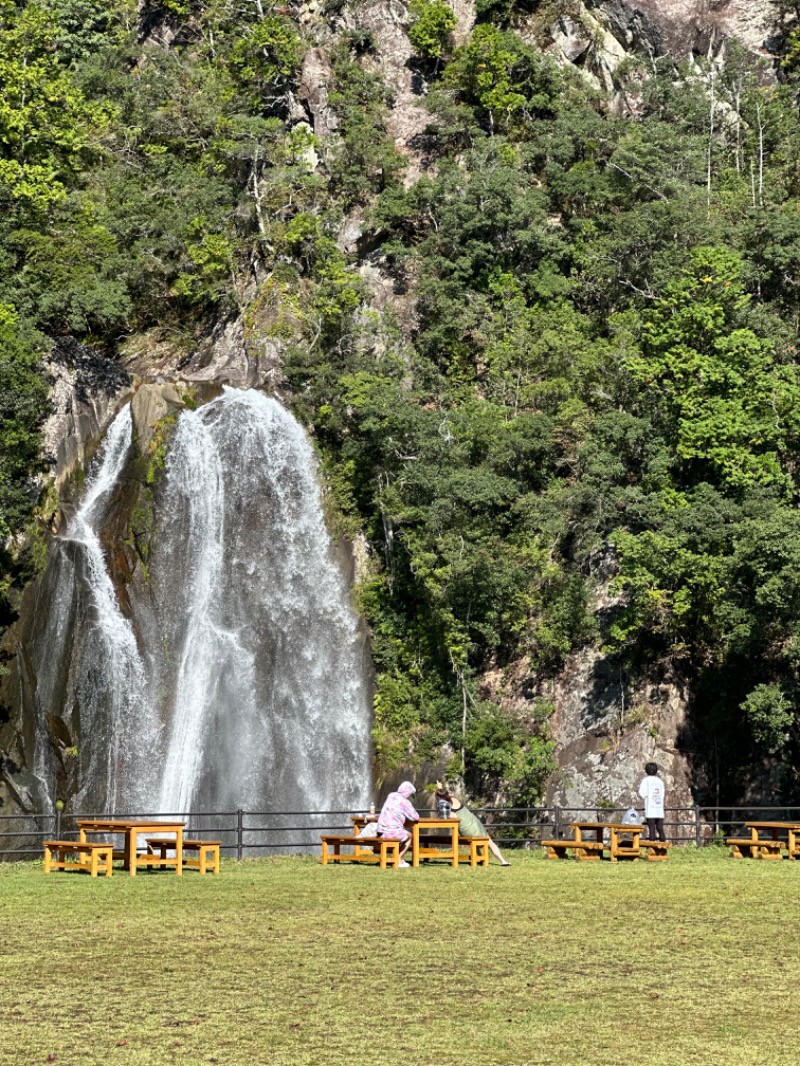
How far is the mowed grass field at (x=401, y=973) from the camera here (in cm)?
1029

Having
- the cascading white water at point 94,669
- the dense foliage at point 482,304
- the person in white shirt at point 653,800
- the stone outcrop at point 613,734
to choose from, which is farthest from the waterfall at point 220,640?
the person in white shirt at point 653,800

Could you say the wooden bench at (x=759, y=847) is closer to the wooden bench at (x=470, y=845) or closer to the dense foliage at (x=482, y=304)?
the wooden bench at (x=470, y=845)

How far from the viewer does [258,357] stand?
48.5 metres

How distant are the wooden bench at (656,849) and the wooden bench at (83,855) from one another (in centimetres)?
984

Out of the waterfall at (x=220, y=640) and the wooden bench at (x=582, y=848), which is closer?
the wooden bench at (x=582, y=848)

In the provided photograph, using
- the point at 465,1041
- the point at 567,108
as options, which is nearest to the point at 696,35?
the point at 567,108

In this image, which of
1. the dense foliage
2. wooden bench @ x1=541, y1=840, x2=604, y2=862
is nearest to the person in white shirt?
wooden bench @ x1=541, y1=840, x2=604, y2=862

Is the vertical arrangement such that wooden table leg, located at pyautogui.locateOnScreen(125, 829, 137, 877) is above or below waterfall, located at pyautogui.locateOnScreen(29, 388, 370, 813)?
below

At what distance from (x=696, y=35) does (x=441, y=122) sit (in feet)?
44.1

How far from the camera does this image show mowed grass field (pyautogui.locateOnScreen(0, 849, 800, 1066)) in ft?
33.8

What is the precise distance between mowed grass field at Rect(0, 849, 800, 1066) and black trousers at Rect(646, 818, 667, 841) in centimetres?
597

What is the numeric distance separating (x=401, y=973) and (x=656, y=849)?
1490cm

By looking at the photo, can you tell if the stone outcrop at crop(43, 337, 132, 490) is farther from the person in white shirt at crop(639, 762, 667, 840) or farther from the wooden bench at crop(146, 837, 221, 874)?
the person in white shirt at crop(639, 762, 667, 840)

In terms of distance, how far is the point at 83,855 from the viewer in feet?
81.1
